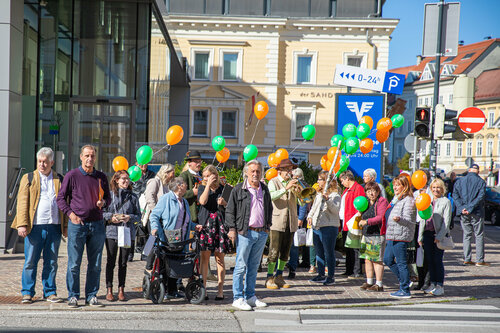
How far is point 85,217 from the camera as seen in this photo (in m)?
8.11

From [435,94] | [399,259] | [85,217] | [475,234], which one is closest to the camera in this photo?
[85,217]

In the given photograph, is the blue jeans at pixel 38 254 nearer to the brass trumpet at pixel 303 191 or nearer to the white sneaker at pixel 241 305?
the white sneaker at pixel 241 305

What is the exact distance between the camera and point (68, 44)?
1611 cm

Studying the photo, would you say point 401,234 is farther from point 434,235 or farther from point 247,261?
point 247,261

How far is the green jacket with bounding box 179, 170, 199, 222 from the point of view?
927cm

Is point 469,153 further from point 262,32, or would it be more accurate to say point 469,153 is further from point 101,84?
point 101,84

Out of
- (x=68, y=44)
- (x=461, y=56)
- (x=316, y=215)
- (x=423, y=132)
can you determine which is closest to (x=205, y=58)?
(x=68, y=44)

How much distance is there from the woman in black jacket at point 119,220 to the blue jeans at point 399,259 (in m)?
3.56

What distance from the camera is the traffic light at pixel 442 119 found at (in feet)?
45.3

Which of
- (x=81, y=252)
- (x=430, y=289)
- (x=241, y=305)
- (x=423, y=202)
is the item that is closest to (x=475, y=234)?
(x=430, y=289)

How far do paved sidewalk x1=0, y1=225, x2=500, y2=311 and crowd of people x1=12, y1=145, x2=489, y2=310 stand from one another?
21 cm

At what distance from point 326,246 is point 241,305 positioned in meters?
2.69

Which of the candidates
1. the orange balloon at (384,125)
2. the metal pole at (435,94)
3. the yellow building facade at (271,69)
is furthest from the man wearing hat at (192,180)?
the yellow building facade at (271,69)

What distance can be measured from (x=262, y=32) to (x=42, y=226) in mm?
37947
